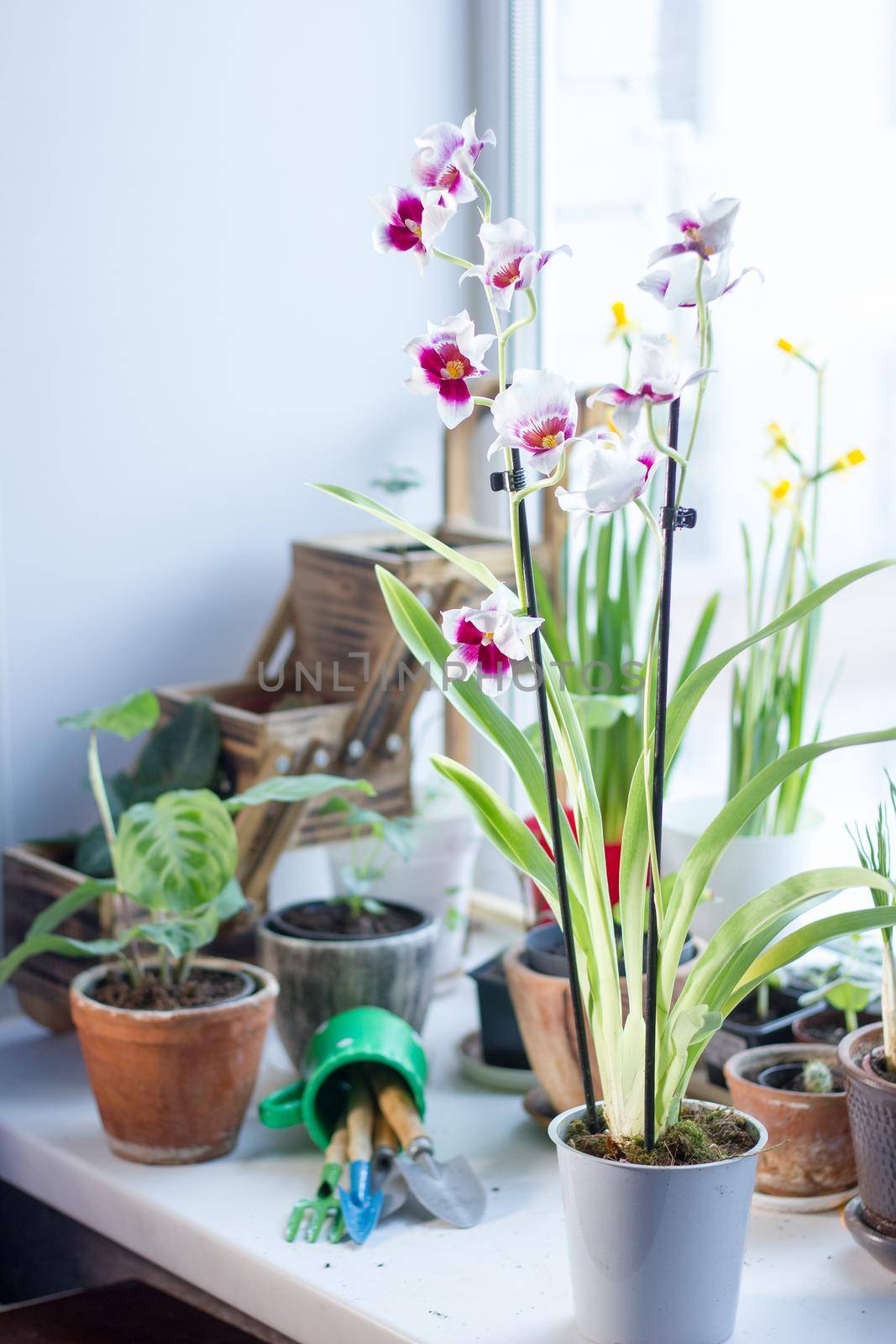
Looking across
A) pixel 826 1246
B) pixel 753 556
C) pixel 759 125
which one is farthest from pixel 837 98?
pixel 826 1246

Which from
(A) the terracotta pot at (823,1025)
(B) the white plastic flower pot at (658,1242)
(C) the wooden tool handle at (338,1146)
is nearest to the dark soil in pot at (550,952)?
(A) the terracotta pot at (823,1025)

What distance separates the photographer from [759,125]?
5.17ft

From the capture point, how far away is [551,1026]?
4.13 feet

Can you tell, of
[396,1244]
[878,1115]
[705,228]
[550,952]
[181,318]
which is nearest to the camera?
[705,228]

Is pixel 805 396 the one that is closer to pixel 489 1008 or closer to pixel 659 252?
pixel 489 1008

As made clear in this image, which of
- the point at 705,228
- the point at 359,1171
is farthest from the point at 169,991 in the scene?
the point at 705,228

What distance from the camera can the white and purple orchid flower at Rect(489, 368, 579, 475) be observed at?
812 millimetres

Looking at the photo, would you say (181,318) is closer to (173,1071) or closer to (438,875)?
(438,875)

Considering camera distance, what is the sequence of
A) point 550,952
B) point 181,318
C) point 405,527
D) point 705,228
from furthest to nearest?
point 181,318, point 550,952, point 405,527, point 705,228

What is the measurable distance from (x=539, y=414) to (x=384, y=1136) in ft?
2.24

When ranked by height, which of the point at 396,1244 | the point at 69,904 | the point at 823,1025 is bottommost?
the point at 396,1244

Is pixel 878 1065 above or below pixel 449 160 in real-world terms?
below

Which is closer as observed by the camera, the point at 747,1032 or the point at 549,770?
the point at 549,770

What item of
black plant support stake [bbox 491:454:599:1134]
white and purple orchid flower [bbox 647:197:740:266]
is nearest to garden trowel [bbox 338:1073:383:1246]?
black plant support stake [bbox 491:454:599:1134]
